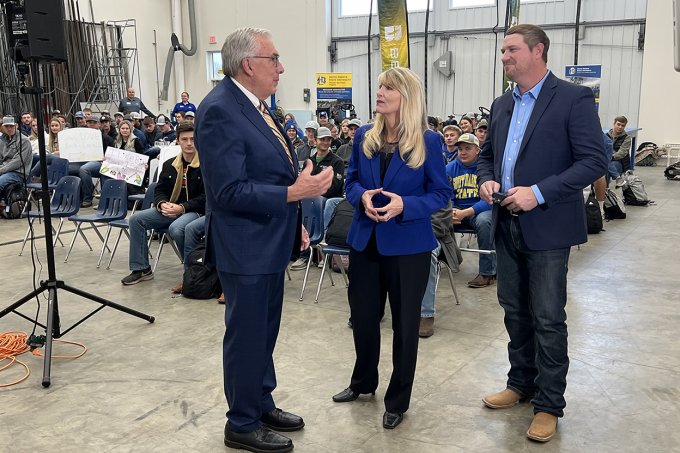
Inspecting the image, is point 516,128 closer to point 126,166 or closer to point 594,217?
point 594,217

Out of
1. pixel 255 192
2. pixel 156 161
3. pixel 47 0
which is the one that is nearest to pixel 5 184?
pixel 156 161

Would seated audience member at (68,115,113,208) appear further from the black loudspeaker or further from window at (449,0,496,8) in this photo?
window at (449,0,496,8)

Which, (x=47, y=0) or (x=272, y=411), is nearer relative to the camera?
(x=272, y=411)

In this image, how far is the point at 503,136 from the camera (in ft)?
9.08

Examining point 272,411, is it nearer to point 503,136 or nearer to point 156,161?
point 503,136

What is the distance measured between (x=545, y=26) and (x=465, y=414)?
48.4 feet

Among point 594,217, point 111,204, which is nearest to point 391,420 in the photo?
point 111,204

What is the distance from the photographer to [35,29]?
3559mm

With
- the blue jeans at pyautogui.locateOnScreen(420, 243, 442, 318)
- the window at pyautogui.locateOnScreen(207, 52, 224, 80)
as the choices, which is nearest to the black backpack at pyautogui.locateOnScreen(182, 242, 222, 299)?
the blue jeans at pyautogui.locateOnScreen(420, 243, 442, 318)

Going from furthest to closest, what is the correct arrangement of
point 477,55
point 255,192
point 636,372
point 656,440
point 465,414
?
point 477,55 < point 636,372 < point 465,414 < point 656,440 < point 255,192

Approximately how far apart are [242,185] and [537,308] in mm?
1400

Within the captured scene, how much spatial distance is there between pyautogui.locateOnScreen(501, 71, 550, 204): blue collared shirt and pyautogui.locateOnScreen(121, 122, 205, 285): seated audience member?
10.4 ft

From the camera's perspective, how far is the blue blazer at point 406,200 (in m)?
2.72

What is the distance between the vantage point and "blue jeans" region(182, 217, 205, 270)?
520 centimetres
